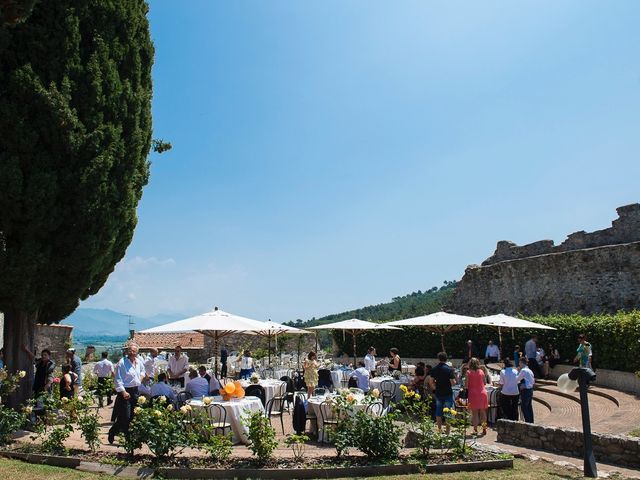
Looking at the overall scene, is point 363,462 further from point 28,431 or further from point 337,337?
point 337,337

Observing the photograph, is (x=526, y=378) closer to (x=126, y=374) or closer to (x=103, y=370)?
(x=126, y=374)

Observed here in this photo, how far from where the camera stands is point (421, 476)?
277 inches

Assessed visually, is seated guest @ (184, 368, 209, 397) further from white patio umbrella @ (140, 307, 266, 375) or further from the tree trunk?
the tree trunk

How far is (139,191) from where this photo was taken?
39.3ft

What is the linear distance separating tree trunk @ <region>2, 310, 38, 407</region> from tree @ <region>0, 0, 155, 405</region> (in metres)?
0.02

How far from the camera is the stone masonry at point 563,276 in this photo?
24.0 m

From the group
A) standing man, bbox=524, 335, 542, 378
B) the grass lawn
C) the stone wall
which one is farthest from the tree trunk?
standing man, bbox=524, 335, 542, 378

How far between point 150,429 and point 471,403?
245 inches

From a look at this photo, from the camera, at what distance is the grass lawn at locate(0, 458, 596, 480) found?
22.8ft

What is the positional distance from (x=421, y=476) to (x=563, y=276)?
22.3 metres

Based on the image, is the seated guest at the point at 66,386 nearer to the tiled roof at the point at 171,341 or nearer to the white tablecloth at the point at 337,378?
the white tablecloth at the point at 337,378

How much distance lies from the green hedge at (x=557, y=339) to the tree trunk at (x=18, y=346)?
15068 millimetres

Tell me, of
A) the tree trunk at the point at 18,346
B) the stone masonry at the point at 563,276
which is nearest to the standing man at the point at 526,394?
the tree trunk at the point at 18,346

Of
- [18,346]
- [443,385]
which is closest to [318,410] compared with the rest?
[443,385]
